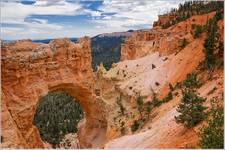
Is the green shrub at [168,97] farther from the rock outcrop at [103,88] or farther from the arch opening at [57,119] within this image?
the arch opening at [57,119]

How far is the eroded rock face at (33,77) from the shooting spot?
1942 cm

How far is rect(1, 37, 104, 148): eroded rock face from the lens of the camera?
19.4 meters

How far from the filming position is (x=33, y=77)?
70.2 ft

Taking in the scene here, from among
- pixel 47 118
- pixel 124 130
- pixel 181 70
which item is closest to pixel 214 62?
pixel 181 70

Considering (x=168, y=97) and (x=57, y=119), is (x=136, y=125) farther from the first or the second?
(x=57, y=119)

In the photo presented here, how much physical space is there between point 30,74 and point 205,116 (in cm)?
1020

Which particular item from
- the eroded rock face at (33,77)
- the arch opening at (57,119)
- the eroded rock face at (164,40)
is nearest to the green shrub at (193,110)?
the eroded rock face at (33,77)

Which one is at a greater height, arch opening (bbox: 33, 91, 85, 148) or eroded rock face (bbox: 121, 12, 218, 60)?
eroded rock face (bbox: 121, 12, 218, 60)

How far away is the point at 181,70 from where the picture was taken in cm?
Answer: 2638

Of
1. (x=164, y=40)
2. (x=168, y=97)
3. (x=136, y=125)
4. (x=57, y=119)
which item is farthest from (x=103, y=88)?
(x=57, y=119)

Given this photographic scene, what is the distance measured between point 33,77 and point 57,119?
33.7 metres

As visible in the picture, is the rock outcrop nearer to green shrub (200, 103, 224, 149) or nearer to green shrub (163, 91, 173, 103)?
green shrub (163, 91, 173, 103)

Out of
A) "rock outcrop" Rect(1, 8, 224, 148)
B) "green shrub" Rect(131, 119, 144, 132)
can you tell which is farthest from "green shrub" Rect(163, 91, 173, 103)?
"green shrub" Rect(131, 119, 144, 132)

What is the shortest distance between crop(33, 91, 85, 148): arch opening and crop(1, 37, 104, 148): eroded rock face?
14.7 metres
